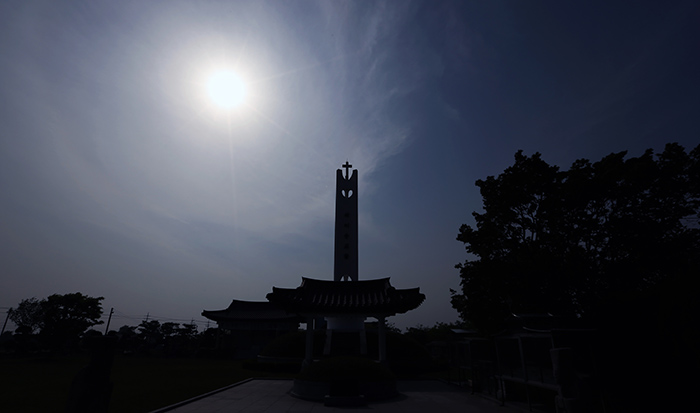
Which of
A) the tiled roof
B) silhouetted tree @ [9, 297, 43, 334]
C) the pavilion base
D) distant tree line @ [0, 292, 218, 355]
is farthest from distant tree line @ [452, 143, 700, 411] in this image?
silhouetted tree @ [9, 297, 43, 334]

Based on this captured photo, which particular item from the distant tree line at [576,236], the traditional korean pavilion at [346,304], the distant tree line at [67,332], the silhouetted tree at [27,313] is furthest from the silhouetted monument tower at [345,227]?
the silhouetted tree at [27,313]

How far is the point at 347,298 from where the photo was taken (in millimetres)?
20672

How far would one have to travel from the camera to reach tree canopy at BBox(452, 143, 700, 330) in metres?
16.4

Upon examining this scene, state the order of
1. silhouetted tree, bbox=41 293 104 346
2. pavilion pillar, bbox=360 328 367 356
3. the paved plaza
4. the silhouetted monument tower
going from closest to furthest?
1. the paved plaza
2. pavilion pillar, bbox=360 328 367 356
3. the silhouetted monument tower
4. silhouetted tree, bbox=41 293 104 346

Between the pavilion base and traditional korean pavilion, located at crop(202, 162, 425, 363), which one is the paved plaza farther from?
traditional korean pavilion, located at crop(202, 162, 425, 363)

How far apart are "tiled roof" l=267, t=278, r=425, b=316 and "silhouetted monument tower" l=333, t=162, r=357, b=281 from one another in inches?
339

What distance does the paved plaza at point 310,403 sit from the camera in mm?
11367

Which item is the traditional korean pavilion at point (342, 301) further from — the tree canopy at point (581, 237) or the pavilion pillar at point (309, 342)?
the tree canopy at point (581, 237)

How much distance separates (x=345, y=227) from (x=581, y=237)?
1969 cm

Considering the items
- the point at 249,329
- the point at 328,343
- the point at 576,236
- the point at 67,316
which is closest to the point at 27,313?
the point at 67,316

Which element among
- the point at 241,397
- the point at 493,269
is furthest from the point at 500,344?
the point at 241,397

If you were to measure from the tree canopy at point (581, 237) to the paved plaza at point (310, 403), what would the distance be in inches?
226

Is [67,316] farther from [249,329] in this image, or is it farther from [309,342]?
[309,342]

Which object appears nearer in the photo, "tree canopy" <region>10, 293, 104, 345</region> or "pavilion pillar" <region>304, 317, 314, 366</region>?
"pavilion pillar" <region>304, 317, 314, 366</region>
